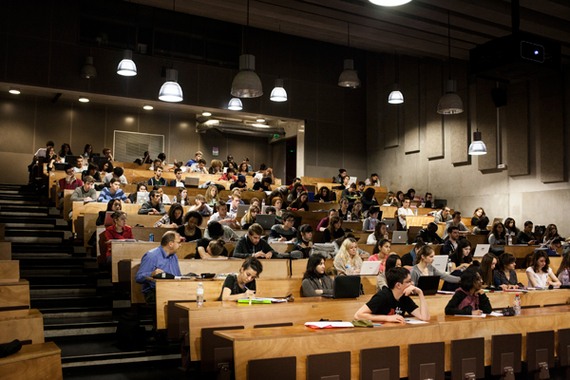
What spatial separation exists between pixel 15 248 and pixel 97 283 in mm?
1772

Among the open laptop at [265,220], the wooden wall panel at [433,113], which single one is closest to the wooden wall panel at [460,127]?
the wooden wall panel at [433,113]

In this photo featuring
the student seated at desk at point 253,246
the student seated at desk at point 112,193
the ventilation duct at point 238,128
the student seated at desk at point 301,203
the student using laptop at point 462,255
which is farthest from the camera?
the ventilation duct at point 238,128

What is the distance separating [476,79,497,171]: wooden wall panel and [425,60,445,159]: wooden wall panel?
1231 mm

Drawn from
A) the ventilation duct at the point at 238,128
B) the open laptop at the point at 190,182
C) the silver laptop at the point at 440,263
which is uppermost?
the ventilation duct at the point at 238,128

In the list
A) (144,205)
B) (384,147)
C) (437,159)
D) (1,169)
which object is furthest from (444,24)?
(1,169)

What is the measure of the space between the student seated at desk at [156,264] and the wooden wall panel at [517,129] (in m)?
9.10

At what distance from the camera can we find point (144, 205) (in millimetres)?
8070

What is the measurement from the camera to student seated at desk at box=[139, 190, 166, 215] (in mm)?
7945

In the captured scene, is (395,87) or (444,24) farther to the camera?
(395,87)

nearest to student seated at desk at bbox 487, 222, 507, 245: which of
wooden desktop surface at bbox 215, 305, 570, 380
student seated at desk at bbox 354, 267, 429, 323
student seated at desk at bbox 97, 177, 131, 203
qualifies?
wooden desktop surface at bbox 215, 305, 570, 380

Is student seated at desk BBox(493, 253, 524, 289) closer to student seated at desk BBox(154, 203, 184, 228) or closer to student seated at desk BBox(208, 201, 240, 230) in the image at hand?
student seated at desk BBox(208, 201, 240, 230)

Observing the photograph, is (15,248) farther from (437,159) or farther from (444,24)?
(437,159)

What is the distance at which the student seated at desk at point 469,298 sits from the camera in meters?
4.37

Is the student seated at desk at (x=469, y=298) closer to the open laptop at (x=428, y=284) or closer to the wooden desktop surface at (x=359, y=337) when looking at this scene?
the wooden desktop surface at (x=359, y=337)
